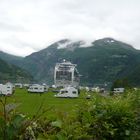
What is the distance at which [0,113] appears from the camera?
329 cm

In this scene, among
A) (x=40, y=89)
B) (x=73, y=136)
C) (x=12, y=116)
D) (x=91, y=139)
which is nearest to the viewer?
(x=12, y=116)

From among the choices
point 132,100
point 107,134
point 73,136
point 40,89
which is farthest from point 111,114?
point 40,89

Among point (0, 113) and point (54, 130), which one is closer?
point (0, 113)

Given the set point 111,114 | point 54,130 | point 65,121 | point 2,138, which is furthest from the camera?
point 111,114

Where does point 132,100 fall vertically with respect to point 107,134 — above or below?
above

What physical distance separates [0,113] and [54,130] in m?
1.39

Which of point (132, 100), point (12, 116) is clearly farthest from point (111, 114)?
point (12, 116)

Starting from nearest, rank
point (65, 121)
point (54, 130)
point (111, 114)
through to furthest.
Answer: point (54, 130) < point (65, 121) < point (111, 114)

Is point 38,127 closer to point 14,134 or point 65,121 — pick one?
point 65,121

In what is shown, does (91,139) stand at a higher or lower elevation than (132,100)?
lower

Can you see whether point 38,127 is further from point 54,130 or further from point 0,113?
point 0,113

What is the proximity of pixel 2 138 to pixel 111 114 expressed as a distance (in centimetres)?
338

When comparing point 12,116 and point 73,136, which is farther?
point 73,136

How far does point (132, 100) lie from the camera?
7211mm
